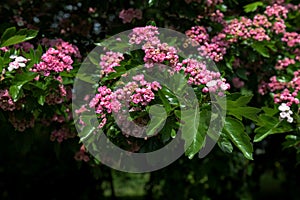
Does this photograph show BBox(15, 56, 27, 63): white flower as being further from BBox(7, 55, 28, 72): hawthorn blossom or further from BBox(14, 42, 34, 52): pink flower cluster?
BBox(14, 42, 34, 52): pink flower cluster

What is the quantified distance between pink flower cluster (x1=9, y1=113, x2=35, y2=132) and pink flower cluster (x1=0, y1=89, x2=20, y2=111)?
0.22m

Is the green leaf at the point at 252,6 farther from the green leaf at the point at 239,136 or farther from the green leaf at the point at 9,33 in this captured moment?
the green leaf at the point at 9,33

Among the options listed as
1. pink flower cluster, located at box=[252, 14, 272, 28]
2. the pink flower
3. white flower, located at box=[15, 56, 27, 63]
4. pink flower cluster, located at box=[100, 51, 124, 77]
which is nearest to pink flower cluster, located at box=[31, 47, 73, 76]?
white flower, located at box=[15, 56, 27, 63]

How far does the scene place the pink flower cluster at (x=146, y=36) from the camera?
2.72 metres

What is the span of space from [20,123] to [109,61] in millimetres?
712

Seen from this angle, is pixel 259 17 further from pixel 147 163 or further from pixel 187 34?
pixel 147 163

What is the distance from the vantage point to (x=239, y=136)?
2.41 metres

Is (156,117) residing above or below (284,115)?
above

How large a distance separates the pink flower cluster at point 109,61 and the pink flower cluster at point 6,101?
0.48 m

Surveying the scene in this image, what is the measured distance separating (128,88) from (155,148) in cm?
47

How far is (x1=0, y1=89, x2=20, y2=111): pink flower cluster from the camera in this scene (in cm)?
277

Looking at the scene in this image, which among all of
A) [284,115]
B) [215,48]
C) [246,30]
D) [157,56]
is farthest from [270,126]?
[157,56]

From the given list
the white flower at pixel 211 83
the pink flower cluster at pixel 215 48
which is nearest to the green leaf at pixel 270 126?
the pink flower cluster at pixel 215 48

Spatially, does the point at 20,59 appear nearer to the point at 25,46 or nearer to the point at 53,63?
the point at 53,63
